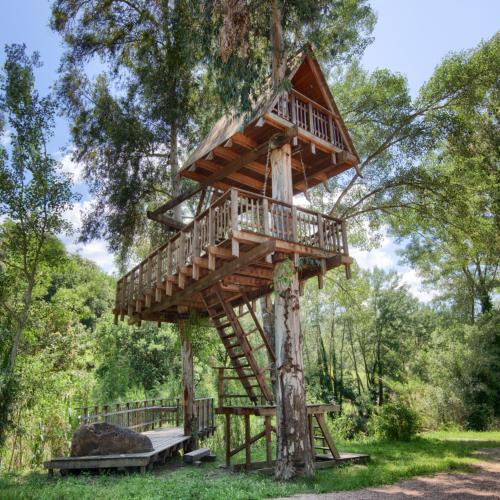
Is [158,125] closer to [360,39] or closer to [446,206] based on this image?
[360,39]

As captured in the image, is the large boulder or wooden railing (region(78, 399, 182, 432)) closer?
the large boulder

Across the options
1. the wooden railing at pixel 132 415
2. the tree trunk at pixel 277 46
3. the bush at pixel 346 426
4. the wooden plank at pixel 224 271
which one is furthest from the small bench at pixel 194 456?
the tree trunk at pixel 277 46

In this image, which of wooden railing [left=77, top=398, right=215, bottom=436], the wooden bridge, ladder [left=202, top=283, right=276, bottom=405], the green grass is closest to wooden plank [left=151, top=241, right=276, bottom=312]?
ladder [left=202, top=283, right=276, bottom=405]

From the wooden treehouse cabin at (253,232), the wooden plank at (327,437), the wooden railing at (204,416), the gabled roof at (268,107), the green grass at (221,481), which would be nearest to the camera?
the green grass at (221,481)

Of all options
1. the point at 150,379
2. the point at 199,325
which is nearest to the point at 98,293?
the point at 150,379

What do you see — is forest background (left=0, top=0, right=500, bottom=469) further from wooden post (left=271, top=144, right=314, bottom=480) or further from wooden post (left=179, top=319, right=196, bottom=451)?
wooden post (left=271, top=144, right=314, bottom=480)

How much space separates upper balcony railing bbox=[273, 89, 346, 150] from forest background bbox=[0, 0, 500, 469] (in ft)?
3.22

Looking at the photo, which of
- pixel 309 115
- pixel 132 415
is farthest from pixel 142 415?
pixel 309 115

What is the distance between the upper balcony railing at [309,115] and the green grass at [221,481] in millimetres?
8160

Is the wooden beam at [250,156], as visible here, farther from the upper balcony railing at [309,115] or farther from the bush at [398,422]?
the bush at [398,422]

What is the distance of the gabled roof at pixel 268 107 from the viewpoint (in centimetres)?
1033

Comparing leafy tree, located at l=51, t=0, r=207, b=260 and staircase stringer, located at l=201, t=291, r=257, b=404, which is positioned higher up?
leafy tree, located at l=51, t=0, r=207, b=260

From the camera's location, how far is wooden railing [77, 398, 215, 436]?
12334 mm

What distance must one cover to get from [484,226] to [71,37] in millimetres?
18351
